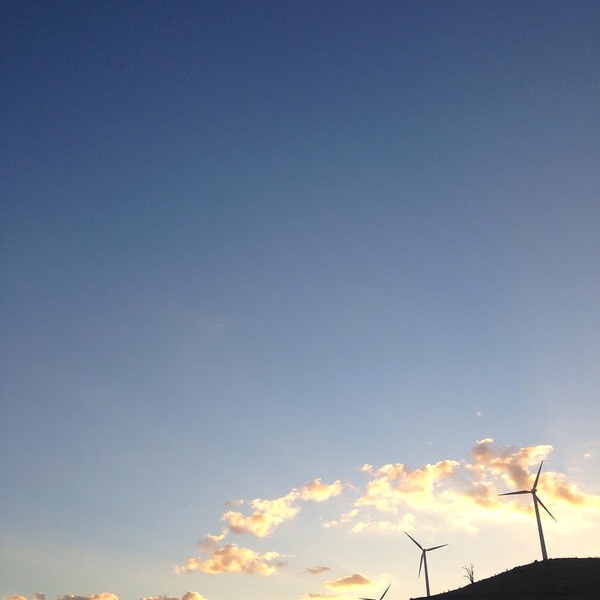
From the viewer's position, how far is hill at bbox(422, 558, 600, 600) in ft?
334

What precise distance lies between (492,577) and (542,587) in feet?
75.3

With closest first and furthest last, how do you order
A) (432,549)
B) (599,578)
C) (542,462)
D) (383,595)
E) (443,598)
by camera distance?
(599,578), (443,598), (542,462), (383,595), (432,549)

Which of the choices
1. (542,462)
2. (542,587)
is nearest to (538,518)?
(542,462)

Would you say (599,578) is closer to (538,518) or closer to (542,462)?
(538,518)

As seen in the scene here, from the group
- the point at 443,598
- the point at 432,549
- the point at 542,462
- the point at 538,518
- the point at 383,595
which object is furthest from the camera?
the point at 432,549

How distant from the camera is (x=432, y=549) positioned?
561 ft

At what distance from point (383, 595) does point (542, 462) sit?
5918 centimetres

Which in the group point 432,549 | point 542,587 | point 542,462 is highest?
point 542,462

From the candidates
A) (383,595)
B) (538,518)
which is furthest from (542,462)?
(383,595)

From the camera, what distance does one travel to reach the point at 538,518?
135500mm

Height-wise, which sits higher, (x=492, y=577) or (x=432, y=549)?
(x=432, y=549)

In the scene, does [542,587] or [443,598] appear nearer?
[542,587]

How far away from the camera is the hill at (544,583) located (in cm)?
10175

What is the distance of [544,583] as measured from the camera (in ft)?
359
